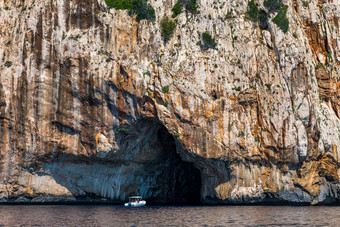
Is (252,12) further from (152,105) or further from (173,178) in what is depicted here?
(173,178)

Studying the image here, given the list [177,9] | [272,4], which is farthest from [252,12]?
[177,9]

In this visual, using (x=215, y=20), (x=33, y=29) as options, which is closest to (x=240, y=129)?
(x=215, y=20)

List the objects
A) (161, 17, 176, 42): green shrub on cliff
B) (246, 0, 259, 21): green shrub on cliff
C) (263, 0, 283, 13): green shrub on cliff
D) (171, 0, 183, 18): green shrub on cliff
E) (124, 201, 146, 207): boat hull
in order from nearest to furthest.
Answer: (124, 201, 146, 207): boat hull → (161, 17, 176, 42): green shrub on cliff → (246, 0, 259, 21): green shrub on cliff → (171, 0, 183, 18): green shrub on cliff → (263, 0, 283, 13): green shrub on cliff

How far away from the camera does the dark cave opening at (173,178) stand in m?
62.3

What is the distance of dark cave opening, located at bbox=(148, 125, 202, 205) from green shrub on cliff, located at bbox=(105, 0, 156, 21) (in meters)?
14.0

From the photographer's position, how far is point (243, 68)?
57656 millimetres

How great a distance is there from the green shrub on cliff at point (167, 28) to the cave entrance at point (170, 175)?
10778mm

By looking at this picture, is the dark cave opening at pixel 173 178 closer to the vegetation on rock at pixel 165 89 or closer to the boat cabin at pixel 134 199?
the boat cabin at pixel 134 199

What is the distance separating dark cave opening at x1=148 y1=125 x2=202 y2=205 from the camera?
62344 millimetres

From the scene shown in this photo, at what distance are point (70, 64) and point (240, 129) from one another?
835 inches

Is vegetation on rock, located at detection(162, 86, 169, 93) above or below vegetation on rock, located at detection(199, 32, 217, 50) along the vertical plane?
below

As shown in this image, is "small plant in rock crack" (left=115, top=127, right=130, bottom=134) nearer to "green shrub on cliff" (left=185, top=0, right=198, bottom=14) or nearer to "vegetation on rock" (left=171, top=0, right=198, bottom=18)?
"vegetation on rock" (left=171, top=0, right=198, bottom=18)

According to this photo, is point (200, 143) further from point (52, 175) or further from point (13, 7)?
point (13, 7)

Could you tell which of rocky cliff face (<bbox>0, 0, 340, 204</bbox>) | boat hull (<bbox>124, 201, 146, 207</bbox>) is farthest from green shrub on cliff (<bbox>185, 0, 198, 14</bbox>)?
boat hull (<bbox>124, 201, 146, 207</bbox>)
